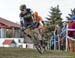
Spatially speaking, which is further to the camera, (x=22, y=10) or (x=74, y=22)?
(x=74, y=22)

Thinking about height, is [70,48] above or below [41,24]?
below

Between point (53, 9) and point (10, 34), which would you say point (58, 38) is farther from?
point (53, 9)

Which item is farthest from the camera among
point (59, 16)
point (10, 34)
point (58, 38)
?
point (59, 16)

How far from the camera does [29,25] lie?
45.7ft

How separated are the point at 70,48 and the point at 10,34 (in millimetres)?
11631

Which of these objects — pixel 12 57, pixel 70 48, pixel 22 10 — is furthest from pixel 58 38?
pixel 12 57

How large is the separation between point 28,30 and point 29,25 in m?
0.39

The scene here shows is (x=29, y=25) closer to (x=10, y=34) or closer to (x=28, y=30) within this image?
(x=28, y=30)

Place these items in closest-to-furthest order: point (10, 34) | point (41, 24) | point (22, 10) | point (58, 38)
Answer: point (22, 10)
point (41, 24)
point (58, 38)
point (10, 34)

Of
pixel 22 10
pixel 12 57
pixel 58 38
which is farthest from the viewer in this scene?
pixel 58 38

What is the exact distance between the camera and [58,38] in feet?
55.4

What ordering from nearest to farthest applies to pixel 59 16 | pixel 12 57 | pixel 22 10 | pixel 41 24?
pixel 12 57, pixel 22 10, pixel 41 24, pixel 59 16

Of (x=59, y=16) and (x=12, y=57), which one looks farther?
(x=59, y=16)

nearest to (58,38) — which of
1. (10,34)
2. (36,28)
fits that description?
(36,28)
